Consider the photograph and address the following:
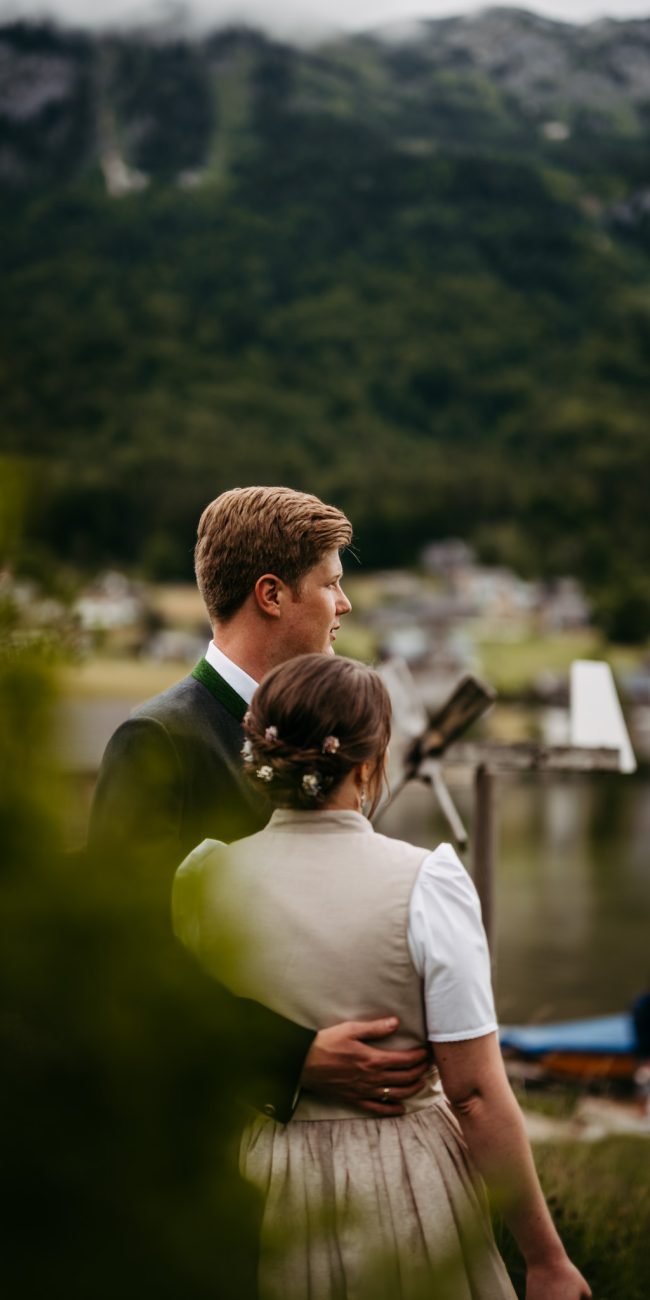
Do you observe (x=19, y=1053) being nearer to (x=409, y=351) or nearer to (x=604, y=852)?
(x=604, y=852)

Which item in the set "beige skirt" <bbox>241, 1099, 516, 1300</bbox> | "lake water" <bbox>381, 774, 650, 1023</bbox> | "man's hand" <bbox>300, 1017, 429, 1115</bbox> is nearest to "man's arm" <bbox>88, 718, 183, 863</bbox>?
"beige skirt" <bbox>241, 1099, 516, 1300</bbox>

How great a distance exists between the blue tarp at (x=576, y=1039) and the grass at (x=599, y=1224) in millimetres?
8422

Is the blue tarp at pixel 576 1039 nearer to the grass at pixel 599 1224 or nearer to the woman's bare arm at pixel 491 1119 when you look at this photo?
the grass at pixel 599 1224

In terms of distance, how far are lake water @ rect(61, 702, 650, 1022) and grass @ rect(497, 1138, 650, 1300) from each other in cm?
549

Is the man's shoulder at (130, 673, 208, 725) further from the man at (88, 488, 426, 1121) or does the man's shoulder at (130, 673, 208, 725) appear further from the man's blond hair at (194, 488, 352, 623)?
the man's blond hair at (194, 488, 352, 623)

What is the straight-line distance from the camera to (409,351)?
10475cm

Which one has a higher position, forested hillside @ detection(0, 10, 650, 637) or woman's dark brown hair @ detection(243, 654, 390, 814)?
forested hillside @ detection(0, 10, 650, 637)

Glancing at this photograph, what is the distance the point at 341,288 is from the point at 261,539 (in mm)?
115059

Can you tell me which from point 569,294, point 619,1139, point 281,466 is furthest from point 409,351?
point 619,1139

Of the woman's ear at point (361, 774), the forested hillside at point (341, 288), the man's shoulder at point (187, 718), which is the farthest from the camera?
the forested hillside at point (341, 288)

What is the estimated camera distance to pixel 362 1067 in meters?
1.64

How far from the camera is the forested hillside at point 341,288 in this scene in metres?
80.6

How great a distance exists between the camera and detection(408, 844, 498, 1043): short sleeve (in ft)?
5.30

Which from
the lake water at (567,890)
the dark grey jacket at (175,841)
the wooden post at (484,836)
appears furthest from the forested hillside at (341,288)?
the dark grey jacket at (175,841)
